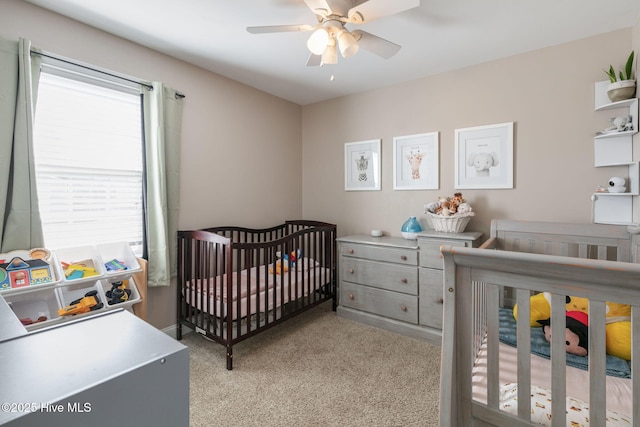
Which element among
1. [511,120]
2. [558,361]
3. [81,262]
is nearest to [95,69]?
[81,262]

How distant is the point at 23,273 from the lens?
5.49 ft

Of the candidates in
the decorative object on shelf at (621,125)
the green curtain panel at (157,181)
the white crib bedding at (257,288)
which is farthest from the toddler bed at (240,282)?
the decorative object on shelf at (621,125)

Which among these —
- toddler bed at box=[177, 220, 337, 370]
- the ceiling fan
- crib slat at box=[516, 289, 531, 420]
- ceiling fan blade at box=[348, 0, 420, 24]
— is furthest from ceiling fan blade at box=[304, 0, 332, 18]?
crib slat at box=[516, 289, 531, 420]

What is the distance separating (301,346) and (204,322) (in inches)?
31.7

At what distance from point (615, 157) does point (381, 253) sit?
72.2 inches

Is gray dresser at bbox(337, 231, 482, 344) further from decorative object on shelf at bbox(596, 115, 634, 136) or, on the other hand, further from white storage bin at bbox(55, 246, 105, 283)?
white storage bin at bbox(55, 246, 105, 283)

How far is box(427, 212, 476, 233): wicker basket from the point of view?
8.34 ft

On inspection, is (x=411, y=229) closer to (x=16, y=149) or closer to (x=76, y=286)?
(x=76, y=286)

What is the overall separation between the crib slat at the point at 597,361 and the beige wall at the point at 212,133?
2675mm

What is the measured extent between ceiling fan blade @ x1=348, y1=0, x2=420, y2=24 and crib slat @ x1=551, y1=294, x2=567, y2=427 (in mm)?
1437

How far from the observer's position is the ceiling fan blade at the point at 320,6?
160 centimetres

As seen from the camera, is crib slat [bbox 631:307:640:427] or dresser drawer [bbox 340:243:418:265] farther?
dresser drawer [bbox 340:243:418:265]

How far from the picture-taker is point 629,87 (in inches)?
79.6

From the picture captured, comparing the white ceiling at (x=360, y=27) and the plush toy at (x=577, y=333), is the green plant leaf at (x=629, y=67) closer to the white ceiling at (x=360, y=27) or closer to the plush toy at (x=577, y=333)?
the white ceiling at (x=360, y=27)
